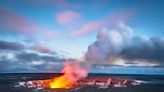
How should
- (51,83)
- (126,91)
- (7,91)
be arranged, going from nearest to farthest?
(7,91) < (126,91) < (51,83)

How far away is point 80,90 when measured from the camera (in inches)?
3059

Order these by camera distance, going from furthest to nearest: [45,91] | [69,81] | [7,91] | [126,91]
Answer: [69,81] < [126,91] < [7,91] < [45,91]

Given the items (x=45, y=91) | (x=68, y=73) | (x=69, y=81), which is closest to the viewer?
(x=45, y=91)

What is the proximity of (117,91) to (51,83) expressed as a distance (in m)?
24.8

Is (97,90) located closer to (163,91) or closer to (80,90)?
(80,90)

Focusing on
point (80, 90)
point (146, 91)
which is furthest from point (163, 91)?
point (80, 90)

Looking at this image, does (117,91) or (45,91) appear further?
(117,91)

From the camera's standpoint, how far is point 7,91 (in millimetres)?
77562

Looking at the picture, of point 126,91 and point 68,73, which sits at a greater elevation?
point 68,73

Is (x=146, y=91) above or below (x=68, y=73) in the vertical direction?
below

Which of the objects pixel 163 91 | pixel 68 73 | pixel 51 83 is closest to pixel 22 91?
pixel 51 83

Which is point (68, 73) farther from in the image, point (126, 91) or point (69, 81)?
point (126, 91)

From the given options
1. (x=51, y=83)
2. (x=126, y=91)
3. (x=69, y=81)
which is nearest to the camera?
(x=126, y=91)

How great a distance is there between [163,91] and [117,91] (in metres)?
18.4
